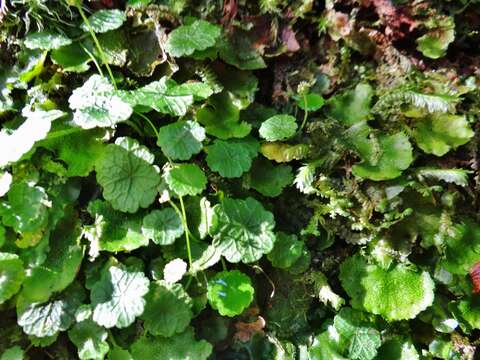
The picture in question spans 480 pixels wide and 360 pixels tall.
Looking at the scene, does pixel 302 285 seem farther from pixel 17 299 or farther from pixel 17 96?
pixel 17 96

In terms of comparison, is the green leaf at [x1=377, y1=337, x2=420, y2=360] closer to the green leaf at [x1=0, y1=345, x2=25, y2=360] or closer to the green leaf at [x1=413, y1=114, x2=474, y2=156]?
the green leaf at [x1=413, y1=114, x2=474, y2=156]

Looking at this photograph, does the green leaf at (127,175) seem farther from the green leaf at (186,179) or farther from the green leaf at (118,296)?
the green leaf at (118,296)

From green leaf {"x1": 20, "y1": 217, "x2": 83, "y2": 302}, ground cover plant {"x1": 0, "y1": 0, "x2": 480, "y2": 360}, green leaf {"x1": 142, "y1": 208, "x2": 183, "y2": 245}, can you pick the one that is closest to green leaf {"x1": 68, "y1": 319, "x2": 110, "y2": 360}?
ground cover plant {"x1": 0, "y1": 0, "x2": 480, "y2": 360}

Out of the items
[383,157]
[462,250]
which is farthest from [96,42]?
[462,250]

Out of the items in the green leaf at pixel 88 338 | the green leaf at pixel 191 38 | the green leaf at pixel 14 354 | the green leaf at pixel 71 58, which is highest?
the green leaf at pixel 191 38

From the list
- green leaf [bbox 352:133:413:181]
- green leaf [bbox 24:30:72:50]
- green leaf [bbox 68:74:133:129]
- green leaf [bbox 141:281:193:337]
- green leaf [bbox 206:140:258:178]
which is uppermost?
green leaf [bbox 24:30:72:50]

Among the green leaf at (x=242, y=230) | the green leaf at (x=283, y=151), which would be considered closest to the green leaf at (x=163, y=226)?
the green leaf at (x=242, y=230)
